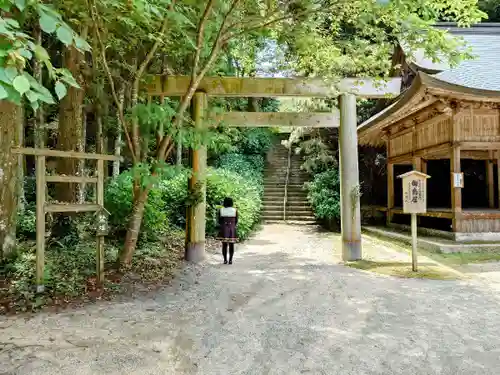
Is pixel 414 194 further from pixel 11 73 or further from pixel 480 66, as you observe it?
pixel 11 73

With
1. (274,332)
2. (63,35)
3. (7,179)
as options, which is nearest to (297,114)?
(274,332)

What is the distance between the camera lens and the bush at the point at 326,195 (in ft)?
43.4

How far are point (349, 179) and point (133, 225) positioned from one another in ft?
13.4

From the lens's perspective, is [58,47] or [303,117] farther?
[58,47]

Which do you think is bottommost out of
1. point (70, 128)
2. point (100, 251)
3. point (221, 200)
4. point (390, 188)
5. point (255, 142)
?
point (100, 251)

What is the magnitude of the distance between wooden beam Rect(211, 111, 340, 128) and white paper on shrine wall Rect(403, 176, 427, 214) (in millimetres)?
1770

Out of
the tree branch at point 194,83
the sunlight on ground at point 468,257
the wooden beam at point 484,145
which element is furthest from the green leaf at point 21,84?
the wooden beam at point 484,145

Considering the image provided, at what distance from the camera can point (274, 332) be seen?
3594mm

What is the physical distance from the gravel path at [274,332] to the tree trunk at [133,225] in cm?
87

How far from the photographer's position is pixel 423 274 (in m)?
6.10

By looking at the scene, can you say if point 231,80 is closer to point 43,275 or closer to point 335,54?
point 335,54

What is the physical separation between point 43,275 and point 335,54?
17.9ft

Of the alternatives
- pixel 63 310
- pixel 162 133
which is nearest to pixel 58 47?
pixel 162 133

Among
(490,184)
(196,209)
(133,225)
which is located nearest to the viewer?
(133,225)
